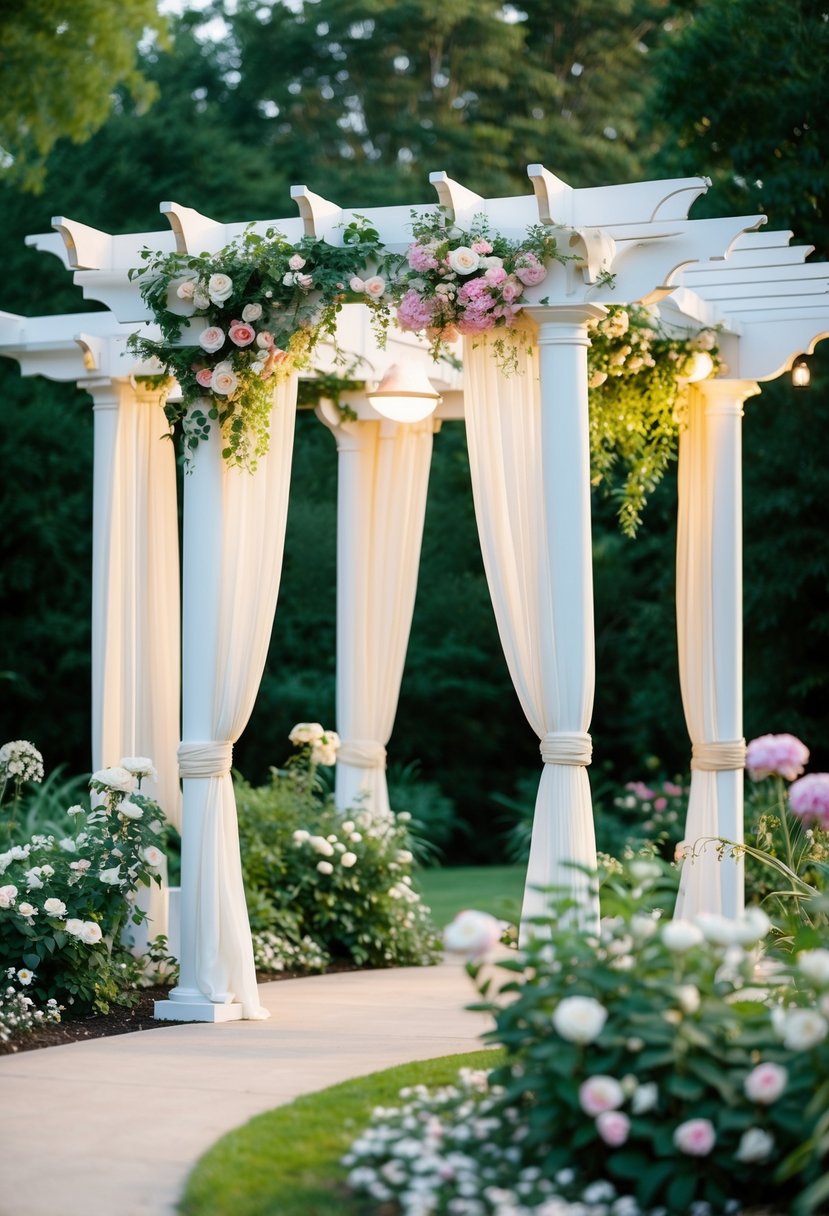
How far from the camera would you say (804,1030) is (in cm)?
348

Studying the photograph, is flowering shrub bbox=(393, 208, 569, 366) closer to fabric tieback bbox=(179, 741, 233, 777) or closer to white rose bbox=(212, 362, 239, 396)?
white rose bbox=(212, 362, 239, 396)

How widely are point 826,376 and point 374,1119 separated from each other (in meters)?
9.18

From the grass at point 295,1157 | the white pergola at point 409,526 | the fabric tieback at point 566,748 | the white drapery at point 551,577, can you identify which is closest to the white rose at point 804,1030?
the grass at point 295,1157

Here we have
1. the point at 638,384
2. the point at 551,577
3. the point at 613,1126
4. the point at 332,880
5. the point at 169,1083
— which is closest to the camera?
the point at 613,1126

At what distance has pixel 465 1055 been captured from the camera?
5.36m

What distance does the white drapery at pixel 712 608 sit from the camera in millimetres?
7590

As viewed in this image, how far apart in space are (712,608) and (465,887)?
693 cm

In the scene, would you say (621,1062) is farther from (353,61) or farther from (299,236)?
(353,61)

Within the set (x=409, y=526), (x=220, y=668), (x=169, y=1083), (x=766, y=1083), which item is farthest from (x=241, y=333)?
(x=766, y=1083)

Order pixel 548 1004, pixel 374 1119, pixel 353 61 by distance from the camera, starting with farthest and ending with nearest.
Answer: pixel 353 61 < pixel 374 1119 < pixel 548 1004

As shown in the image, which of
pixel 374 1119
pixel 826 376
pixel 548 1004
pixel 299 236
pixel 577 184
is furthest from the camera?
pixel 577 184

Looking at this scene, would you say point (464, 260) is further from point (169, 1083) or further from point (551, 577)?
point (169, 1083)

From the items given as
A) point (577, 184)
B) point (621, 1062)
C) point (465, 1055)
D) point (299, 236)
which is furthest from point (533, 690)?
point (577, 184)

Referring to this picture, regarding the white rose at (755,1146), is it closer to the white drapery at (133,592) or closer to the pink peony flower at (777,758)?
the pink peony flower at (777,758)
